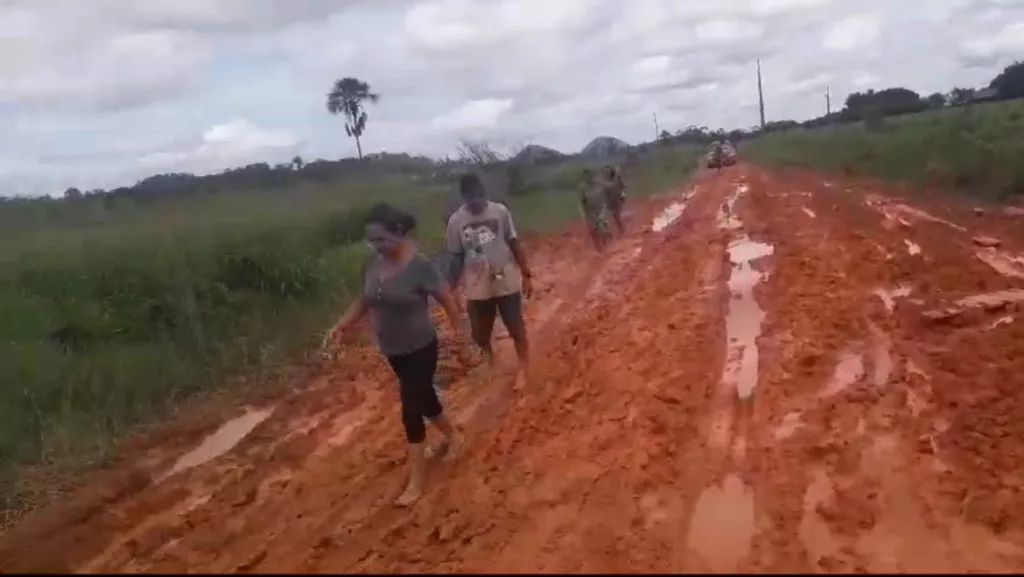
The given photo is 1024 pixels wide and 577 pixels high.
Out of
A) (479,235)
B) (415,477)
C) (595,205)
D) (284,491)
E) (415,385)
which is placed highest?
(479,235)

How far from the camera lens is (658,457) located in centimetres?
627

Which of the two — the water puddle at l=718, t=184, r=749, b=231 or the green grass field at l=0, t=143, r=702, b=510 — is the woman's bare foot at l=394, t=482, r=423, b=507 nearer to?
the green grass field at l=0, t=143, r=702, b=510

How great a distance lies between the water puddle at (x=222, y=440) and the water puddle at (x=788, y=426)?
13.2 ft

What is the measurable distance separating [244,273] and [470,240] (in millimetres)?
6913

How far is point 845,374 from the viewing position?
7.81 meters

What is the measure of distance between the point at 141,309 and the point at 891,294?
26.8 feet

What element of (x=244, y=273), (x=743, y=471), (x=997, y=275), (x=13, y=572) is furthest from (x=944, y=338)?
(x=244, y=273)

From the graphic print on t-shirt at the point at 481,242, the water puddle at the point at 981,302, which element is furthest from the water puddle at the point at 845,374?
the graphic print on t-shirt at the point at 481,242

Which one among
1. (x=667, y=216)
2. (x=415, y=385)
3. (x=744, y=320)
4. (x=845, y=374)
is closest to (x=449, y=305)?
(x=415, y=385)

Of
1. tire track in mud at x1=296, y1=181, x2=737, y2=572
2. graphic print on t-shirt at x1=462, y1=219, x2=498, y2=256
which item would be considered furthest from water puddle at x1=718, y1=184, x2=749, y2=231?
graphic print on t-shirt at x1=462, y1=219, x2=498, y2=256

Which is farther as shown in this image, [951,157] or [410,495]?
[951,157]

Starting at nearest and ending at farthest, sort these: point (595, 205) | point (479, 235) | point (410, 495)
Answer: point (410, 495) < point (479, 235) < point (595, 205)

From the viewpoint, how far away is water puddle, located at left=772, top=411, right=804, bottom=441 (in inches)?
255

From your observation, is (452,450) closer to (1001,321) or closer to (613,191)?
(1001,321)
